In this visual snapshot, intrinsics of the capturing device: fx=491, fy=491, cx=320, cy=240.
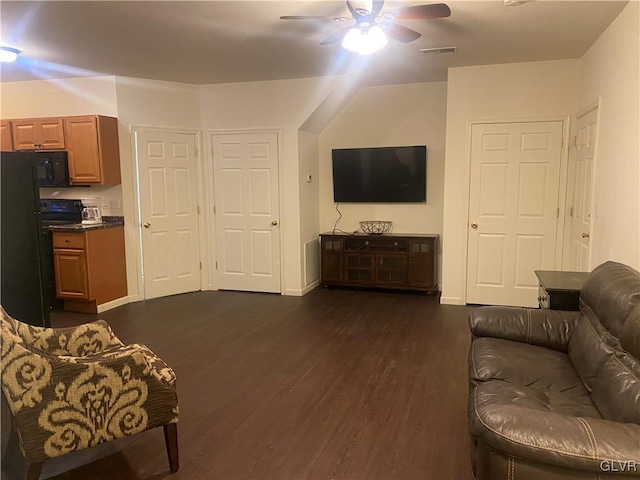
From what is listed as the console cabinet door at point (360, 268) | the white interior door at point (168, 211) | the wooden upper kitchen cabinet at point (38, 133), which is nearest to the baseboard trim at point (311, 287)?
the console cabinet door at point (360, 268)

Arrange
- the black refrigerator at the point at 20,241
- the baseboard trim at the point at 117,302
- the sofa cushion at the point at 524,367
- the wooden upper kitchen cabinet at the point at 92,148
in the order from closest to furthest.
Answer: the sofa cushion at the point at 524,367 < the black refrigerator at the point at 20,241 < the wooden upper kitchen cabinet at the point at 92,148 < the baseboard trim at the point at 117,302

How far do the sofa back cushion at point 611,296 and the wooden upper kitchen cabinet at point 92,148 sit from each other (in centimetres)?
464

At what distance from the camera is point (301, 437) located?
8.93 ft

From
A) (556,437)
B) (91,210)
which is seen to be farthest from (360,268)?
(556,437)

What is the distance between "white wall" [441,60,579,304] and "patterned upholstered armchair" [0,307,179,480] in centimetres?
372

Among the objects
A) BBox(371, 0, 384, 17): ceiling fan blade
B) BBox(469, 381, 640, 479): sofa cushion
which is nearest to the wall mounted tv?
BBox(371, 0, 384, 17): ceiling fan blade

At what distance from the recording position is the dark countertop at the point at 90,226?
5078 mm

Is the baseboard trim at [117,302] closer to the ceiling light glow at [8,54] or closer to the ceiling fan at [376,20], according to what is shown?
the ceiling light glow at [8,54]

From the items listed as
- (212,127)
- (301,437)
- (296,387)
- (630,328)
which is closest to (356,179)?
(212,127)

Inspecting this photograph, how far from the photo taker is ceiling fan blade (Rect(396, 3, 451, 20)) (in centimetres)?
289

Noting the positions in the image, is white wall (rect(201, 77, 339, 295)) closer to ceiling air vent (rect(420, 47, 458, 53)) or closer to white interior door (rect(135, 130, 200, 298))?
white interior door (rect(135, 130, 200, 298))

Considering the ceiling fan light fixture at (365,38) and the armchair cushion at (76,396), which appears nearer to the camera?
the armchair cushion at (76,396)

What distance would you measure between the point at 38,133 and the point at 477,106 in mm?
4737

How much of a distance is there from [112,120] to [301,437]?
4133 millimetres
